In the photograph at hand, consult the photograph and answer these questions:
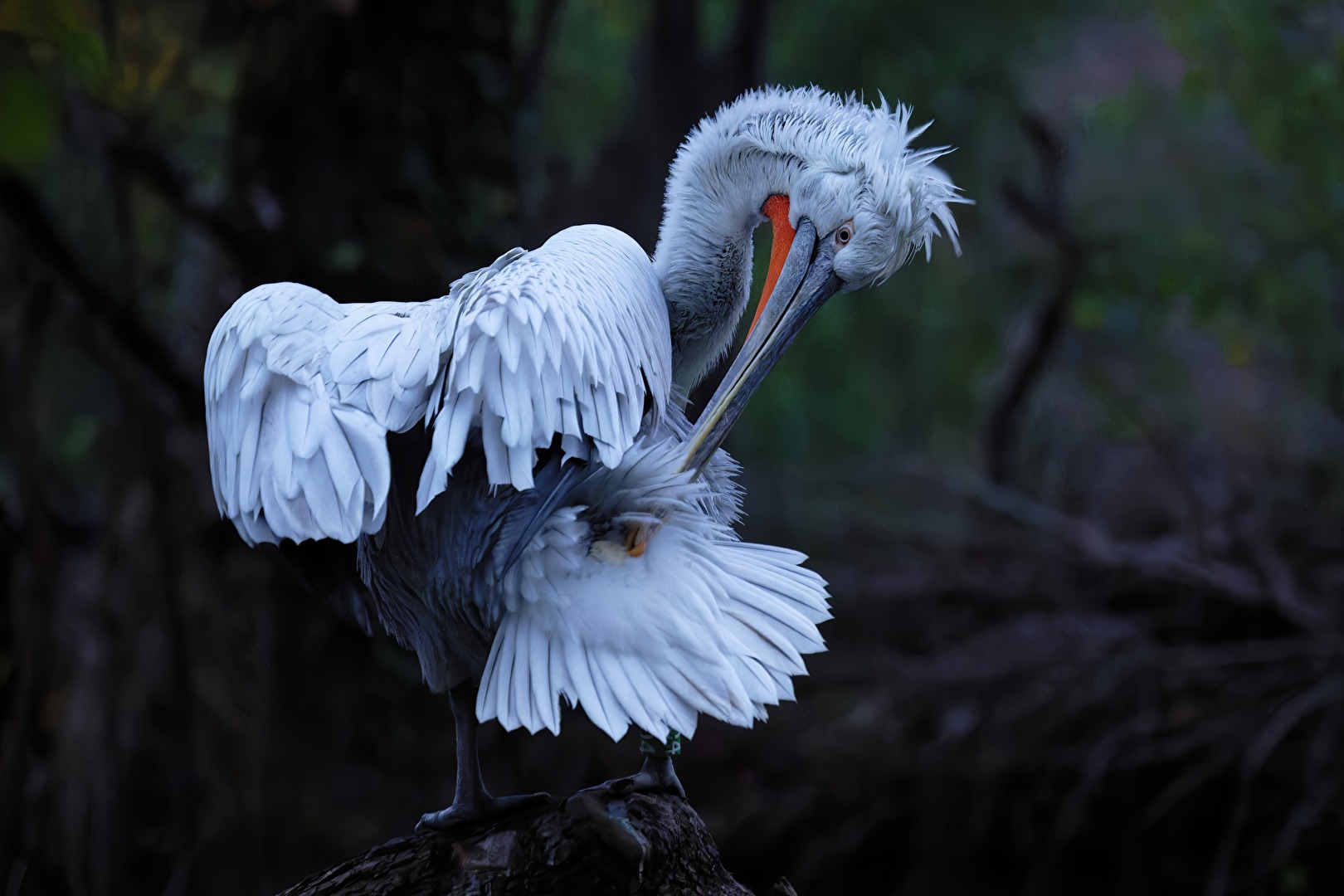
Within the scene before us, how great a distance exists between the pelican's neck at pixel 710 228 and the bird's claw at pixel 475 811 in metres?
0.88

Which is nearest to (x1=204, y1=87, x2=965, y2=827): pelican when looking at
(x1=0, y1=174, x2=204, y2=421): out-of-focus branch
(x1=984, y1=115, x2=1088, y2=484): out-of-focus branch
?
(x1=0, y1=174, x2=204, y2=421): out-of-focus branch

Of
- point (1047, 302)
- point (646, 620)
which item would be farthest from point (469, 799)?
point (1047, 302)

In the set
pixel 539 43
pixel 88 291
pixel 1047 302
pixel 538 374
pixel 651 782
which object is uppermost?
pixel 539 43

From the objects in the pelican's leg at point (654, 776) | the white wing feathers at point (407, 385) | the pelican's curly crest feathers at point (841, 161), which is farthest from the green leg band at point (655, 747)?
the pelican's curly crest feathers at point (841, 161)

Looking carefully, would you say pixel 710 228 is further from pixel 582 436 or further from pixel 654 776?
pixel 654 776

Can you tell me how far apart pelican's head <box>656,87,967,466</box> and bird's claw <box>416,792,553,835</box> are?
0.72m

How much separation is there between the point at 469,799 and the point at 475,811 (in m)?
0.03

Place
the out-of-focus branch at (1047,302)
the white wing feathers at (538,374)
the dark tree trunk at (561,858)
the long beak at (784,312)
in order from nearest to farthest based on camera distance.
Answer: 1. the white wing feathers at (538,374)
2. the dark tree trunk at (561,858)
3. the long beak at (784,312)
4. the out-of-focus branch at (1047,302)

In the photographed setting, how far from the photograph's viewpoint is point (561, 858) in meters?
2.07

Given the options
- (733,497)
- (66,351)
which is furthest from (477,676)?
(66,351)

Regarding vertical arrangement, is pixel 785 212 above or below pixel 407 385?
above

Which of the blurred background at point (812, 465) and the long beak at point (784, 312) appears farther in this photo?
the blurred background at point (812, 465)

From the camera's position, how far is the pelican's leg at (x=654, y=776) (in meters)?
2.31

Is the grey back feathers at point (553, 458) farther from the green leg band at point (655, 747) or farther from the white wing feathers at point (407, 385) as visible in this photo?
the green leg band at point (655, 747)
